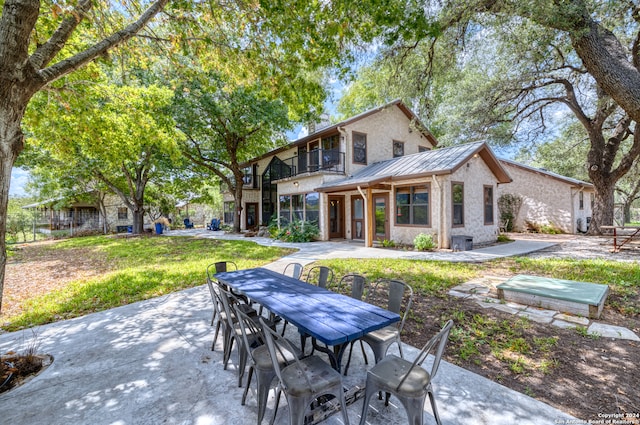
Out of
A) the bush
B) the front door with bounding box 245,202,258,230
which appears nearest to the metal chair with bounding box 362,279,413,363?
the bush

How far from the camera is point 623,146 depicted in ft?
64.4

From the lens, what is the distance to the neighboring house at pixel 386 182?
1086 centimetres

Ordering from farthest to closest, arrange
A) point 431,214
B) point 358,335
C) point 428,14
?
point 431,214 < point 428,14 < point 358,335

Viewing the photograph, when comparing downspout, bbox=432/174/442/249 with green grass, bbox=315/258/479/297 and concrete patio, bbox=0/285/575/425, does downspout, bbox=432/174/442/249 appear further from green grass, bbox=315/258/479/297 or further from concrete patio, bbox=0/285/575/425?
concrete patio, bbox=0/285/575/425

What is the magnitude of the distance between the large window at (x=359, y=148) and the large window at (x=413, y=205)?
3.73m

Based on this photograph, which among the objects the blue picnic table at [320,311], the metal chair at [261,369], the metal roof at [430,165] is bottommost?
the metal chair at [261,369]

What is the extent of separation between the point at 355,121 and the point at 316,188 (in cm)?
410

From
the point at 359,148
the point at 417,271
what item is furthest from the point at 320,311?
the point at 359,148

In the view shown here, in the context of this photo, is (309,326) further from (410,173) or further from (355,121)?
(355,121)

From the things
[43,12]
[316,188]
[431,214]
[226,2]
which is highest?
[226,2]

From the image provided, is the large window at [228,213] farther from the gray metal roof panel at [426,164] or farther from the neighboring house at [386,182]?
the gray metal roof panel at [426,164]

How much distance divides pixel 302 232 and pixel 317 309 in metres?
11.6

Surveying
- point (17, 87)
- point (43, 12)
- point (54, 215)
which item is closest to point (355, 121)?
point (43, 12)


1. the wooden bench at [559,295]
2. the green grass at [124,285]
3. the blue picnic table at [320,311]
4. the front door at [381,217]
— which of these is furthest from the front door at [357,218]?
the blue picnic table at [320,311]
